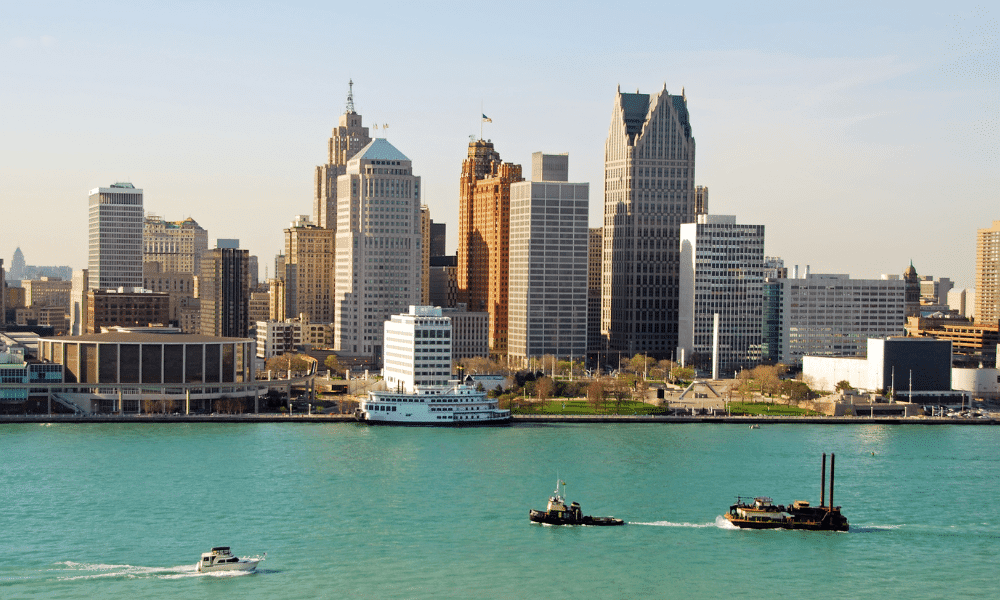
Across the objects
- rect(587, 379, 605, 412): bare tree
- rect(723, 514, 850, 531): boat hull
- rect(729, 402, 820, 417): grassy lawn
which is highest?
rect(587, 379, 605, 412): bare tree

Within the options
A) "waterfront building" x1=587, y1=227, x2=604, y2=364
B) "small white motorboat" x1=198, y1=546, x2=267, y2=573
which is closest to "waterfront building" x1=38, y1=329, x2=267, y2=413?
"small white motorboat" x1=198, y1=546, x2=267, y2=573

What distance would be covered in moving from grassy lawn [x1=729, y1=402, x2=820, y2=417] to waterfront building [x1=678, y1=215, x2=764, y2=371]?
97.1ft

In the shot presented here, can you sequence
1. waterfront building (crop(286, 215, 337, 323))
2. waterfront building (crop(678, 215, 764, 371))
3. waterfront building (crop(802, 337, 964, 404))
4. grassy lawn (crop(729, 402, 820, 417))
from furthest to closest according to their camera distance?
waterfront building (crop(286, 215, 337, 323)) < waterfront building (crop(678, 215, 764, 371)) < waterfront building (crop(802, 337, 964, 404)) < grassy lawn (crop(729, 402, 820, 417))

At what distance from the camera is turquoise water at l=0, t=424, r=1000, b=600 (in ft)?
177

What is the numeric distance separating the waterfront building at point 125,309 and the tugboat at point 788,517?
10870 centimetres

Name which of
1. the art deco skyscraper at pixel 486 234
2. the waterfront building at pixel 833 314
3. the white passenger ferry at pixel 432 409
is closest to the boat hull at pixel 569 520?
the white passenger ferry at pixel 432 409

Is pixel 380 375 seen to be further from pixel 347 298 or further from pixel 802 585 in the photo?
pixel 802 585

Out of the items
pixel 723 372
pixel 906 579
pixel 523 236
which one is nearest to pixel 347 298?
pixel 523 236

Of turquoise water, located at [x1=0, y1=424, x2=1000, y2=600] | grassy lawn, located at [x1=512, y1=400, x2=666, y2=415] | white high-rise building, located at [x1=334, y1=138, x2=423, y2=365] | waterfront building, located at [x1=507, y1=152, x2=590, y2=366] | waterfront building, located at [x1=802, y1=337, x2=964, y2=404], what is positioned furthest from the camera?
white high-rise building, located at [x1=334, y1=138, x2=423, y2=365]

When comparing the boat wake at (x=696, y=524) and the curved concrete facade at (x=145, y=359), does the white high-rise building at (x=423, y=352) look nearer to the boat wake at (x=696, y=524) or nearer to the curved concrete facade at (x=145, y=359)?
the curved concrete facade at (x=145, y=359)

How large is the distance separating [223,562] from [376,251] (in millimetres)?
98620

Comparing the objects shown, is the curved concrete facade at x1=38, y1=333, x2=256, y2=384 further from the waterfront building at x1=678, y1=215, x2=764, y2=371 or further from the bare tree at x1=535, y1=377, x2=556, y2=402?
the waterfront building at x1=678, y1=215, x2=764, y2=371

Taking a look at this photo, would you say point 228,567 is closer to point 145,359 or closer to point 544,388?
point 145,359

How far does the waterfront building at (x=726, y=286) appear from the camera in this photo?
150m
